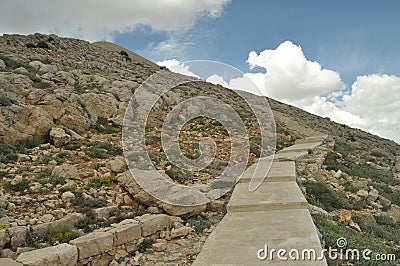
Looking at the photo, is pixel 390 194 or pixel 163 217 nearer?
pixel 163 217

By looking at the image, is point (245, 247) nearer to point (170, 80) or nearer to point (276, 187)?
point (276, 187)

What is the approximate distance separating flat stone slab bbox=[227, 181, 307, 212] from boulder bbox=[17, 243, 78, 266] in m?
2.52

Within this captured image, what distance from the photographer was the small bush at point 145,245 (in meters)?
4.73

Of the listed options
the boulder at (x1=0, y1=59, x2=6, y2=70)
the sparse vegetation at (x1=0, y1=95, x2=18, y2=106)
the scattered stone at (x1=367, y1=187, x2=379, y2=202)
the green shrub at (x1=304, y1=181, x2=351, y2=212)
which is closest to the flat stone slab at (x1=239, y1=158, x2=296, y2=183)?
the green shrub at (x1=304, y1=181, x2=351, y2=212)

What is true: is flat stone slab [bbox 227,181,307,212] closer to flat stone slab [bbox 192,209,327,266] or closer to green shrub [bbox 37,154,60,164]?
flat stone slab [bbox 192,209,327,266]

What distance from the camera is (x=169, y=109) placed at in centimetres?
1617

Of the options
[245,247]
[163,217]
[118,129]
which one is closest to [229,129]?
[118,129]

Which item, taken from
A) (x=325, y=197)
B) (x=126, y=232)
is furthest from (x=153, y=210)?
(x=325, y=197)

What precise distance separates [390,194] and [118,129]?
939cm

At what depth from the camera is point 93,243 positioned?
4270 millimetres

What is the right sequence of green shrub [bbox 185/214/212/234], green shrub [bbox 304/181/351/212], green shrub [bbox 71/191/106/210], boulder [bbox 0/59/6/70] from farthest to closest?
boulder [bbox 0/59/6/70] → green shrub [bbox 304/181/351/212] → green shrub [bbox 71/191/106/210] → green shrub [bbox 185/214/212/234]

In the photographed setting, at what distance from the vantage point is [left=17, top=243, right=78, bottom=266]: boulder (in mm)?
3672

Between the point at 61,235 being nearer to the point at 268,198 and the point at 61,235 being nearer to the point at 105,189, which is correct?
the point at 105,189

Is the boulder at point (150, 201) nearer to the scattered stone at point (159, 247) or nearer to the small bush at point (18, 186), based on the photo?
the scattered stone at point (159, 247)
